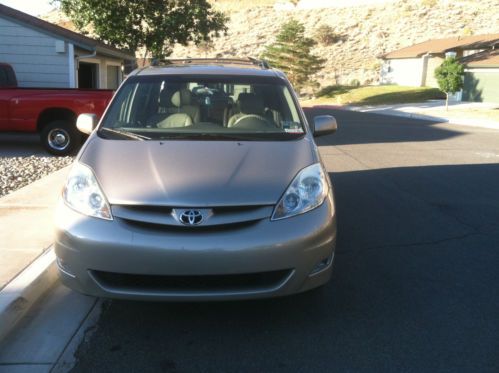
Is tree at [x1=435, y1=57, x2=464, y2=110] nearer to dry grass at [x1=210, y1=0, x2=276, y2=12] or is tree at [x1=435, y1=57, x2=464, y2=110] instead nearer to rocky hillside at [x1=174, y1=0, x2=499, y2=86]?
rocky hillside at [x1=174, y1=0, x2=499, y2=86]

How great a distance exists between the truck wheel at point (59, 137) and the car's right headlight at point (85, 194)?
24.4 feet

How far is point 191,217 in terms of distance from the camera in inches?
138

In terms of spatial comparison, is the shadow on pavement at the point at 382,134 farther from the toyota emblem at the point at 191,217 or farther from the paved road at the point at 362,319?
the toyota emblem at the point at 191,217

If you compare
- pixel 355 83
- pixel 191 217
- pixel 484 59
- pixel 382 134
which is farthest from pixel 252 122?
pixel 355 83

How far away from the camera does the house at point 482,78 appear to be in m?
34.3

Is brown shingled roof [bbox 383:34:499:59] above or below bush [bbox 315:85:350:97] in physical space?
above

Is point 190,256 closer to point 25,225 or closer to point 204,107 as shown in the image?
point 204,107

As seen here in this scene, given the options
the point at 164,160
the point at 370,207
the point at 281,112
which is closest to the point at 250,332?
the point at 164,160

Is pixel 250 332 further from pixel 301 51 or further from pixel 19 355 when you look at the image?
pixel 301 51

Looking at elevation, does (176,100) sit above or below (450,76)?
below

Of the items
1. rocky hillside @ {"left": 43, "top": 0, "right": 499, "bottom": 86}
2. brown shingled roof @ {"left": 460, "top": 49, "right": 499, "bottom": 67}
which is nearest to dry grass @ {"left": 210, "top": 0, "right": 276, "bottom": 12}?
rocky hillside @ {"left": 43, "top": 0, "right": 499, "bottom": 86}

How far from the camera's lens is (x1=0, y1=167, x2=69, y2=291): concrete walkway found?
4.73 meters

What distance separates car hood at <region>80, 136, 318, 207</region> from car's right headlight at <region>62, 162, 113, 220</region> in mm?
55

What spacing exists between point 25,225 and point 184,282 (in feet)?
9.73
